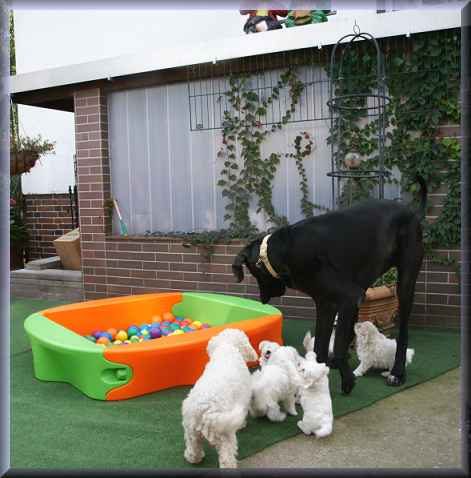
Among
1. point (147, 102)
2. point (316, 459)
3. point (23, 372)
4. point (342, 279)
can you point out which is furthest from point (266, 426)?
point (147, 102)

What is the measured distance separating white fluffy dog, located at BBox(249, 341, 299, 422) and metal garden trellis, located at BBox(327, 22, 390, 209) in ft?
7.93

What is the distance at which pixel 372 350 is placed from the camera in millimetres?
4066

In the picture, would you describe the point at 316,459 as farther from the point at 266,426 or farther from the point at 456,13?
the point at 456,13

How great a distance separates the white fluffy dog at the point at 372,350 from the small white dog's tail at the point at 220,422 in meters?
1.68

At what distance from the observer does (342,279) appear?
3654mm

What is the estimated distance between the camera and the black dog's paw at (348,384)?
3.69 metres

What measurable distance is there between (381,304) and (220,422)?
9.48 feet

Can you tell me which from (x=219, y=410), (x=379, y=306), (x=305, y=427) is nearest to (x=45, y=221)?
(x=379, y=306)

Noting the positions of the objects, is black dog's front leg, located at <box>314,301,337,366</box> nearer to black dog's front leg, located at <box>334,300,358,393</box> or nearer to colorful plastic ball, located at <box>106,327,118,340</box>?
black dog's front leg, located at <box>334,300,358,393</box>

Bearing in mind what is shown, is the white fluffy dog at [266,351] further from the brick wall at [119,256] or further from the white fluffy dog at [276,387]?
the brick wall at [119,256]

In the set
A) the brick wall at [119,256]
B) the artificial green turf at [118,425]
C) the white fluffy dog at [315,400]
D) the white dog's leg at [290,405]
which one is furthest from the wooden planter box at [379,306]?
the white fluffy dog at [315,400]

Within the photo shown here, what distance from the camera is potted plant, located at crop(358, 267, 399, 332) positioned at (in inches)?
196

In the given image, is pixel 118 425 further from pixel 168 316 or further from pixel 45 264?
pixel 45 264

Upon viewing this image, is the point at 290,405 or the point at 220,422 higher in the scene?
the point at 220,422
